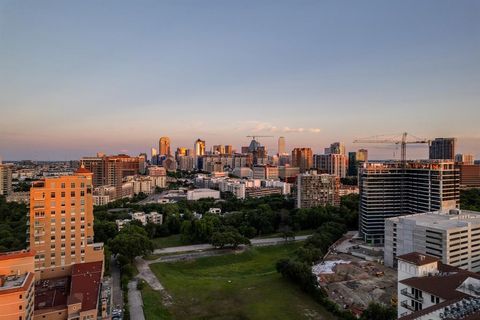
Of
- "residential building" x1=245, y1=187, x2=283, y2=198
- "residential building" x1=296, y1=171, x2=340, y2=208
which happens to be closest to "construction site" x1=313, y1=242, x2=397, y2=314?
"residential building" x1=296, y1=171, x2=340, y2=208

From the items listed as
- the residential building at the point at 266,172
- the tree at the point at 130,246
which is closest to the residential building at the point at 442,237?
the tree at the point at 130,246

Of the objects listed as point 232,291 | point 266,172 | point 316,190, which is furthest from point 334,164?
point 232,291

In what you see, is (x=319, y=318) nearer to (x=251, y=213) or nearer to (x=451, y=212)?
(x=451, y=212)

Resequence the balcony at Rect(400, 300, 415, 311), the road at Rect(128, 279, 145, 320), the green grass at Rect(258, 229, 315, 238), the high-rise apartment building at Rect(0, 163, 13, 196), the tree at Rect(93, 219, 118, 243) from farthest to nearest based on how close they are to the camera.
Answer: the high-rise apartment building at Rect(0, 163, 13, 196) < the green grass at Rect(258, 229, 315, 238) < the tree at Rect(93, 219, 118, 243) < the road at Rect(128, 279, 145, 320) < the balcony at Rect(400, 300, 415, 311)

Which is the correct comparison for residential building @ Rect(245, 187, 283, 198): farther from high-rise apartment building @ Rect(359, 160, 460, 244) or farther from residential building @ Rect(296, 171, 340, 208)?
high-rise apartment building @ Rect(359, 160, 460, 244)

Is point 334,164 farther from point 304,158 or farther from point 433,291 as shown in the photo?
Result: point 433,291
